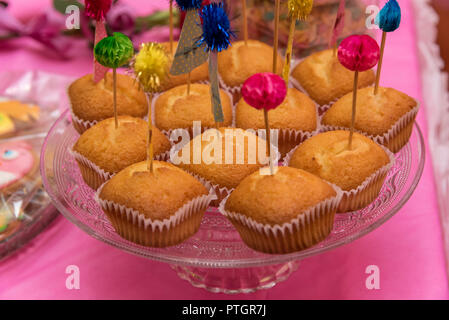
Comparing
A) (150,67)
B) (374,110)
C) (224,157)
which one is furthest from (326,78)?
(150,67)

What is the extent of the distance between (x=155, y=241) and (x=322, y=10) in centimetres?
106

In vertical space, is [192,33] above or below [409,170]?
above

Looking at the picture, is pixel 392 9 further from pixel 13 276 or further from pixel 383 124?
pixel 13 276

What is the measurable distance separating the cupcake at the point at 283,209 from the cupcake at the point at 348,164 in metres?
0.06

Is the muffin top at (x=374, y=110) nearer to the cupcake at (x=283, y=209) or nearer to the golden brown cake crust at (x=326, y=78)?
the golden brown cake crust at (x=326, y=78)

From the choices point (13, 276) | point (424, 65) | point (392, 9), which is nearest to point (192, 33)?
point (392, 9)

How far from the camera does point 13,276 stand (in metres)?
1.35

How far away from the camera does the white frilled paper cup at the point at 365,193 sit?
1192mm

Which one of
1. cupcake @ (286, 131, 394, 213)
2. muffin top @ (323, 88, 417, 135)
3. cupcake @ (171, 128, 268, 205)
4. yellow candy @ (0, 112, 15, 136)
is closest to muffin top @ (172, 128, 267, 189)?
cupcake @ (171, 128, 268, 205)

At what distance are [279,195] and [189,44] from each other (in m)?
0.36

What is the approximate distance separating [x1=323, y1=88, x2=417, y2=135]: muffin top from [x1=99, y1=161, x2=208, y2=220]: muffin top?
423 mm

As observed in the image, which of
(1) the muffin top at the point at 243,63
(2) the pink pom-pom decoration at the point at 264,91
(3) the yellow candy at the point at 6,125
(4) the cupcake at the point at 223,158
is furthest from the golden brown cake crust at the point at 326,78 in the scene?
(3) the yellow candy at the point at 6,125

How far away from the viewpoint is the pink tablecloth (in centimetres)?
131

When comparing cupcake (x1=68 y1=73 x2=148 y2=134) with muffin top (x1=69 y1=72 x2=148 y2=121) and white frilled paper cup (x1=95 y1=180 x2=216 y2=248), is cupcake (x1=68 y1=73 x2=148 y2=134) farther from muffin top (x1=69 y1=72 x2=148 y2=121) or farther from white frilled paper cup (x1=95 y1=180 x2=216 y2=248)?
white frilled paper cup (x1=95 y1=180 x2=216 y2=248)
